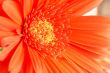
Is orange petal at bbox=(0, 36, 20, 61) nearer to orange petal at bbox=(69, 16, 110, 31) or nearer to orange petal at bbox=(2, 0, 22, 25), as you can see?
orange petal at bbox=(2, 0, 22, 25)

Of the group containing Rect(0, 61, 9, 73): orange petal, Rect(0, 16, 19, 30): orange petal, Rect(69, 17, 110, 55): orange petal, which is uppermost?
Rect(0, 16, 19, 30): orange petal

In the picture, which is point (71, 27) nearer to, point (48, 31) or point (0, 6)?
point (48, 31)

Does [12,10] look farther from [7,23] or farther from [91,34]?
[91,34]

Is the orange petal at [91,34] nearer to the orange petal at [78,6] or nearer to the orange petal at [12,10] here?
the orange petal at [78,6]

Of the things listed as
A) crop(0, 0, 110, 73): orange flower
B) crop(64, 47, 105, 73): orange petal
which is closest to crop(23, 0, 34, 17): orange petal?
crop(0, 0, 110, 73): orange flower

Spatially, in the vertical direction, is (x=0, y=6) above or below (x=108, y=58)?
above

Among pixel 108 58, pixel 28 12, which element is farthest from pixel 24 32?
pixel 108 58

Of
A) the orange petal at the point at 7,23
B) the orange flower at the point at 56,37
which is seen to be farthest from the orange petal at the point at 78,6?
the orange petal at the point at 7,23
